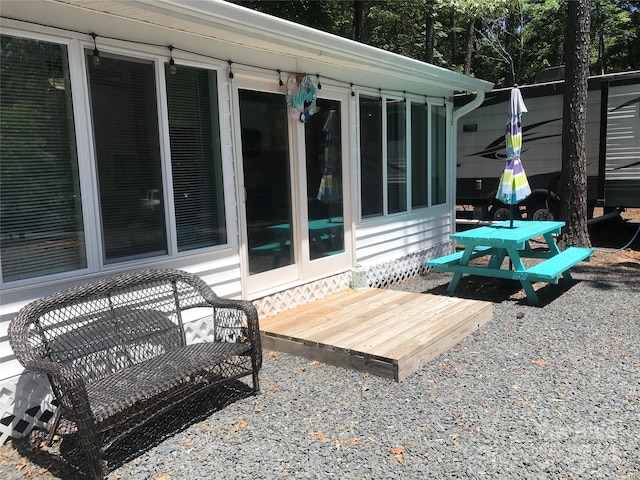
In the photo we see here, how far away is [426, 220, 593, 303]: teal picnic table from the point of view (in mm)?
4836

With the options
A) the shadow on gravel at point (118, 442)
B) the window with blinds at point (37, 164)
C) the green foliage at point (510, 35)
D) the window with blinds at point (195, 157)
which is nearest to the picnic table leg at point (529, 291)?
the window with blinds at point (195, 157)

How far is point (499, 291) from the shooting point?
5.68 m

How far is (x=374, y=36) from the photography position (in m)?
16.1

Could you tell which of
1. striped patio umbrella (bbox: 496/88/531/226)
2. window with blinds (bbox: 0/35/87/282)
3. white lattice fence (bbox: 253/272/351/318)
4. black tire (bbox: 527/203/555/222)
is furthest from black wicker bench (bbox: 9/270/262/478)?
black tire (bbox: 527/203/555/222)

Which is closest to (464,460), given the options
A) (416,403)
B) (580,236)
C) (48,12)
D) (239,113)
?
(416,403)

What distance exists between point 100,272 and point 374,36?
1493 cm

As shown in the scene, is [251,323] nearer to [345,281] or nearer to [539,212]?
[345,281]

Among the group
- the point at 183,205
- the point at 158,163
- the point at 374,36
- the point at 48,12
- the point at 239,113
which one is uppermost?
the point at 374,36

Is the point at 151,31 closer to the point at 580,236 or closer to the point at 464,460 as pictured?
the point at 464,460

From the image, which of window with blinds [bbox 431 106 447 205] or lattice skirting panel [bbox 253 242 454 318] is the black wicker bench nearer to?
lattice skirting panel [bbox 253 242 454 318]

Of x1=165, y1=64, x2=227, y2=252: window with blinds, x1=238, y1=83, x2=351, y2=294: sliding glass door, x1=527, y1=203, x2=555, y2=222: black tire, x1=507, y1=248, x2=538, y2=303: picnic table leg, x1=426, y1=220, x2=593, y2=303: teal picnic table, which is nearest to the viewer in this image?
x1=165, y1=64, x2=227, y2=252: window with blinds

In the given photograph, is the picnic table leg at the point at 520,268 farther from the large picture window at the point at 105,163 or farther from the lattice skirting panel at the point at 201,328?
the large picture window at the point at 105,163

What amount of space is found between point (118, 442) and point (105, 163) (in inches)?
63.7

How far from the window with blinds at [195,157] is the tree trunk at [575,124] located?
5.34m
